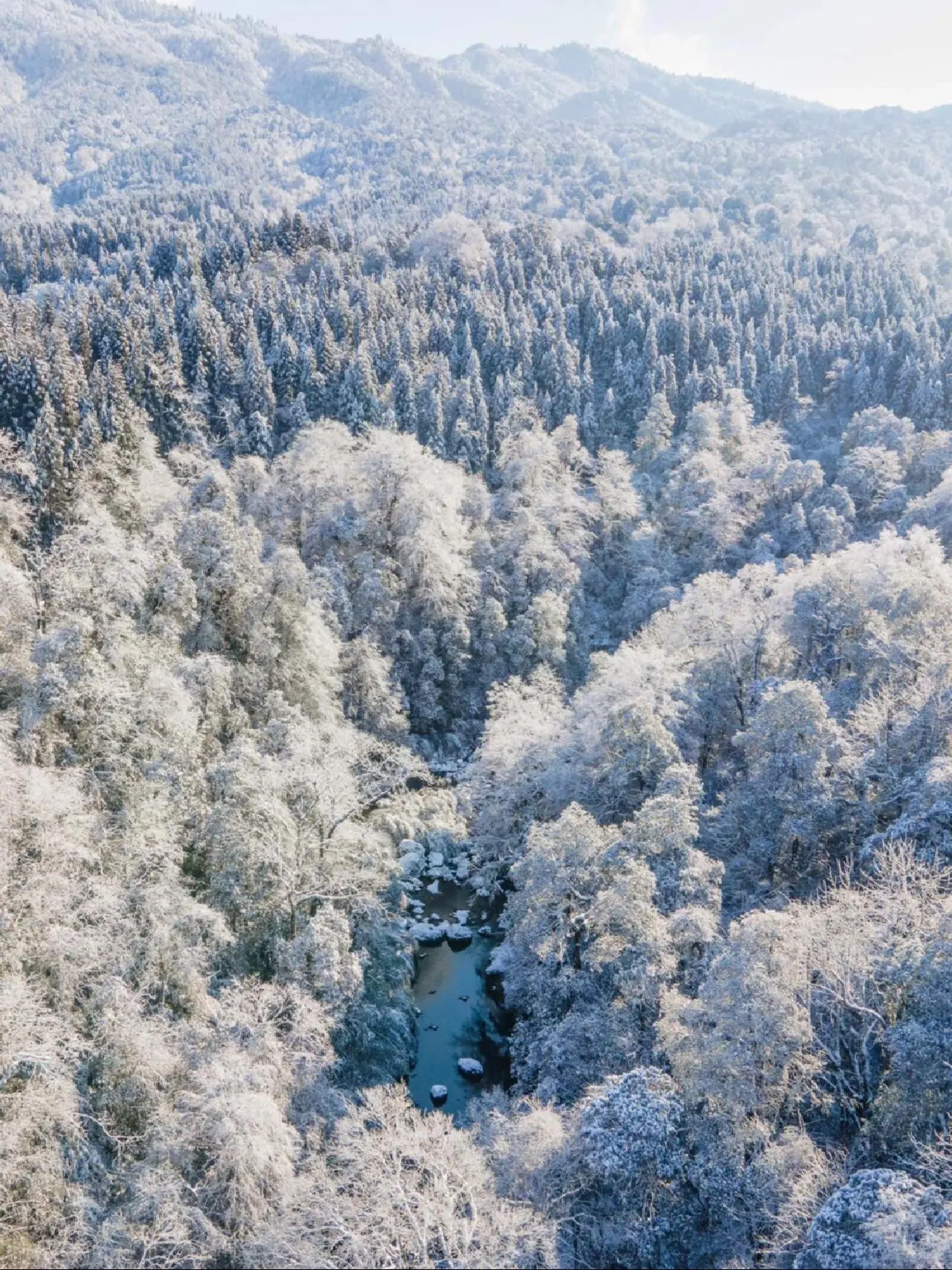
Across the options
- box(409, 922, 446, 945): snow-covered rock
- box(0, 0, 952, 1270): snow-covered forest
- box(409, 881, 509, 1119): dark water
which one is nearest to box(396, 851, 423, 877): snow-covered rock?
box(0, 0, 952, 1270): snow-covered forest

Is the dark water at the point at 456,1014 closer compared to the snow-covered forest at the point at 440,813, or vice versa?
the snow-covered forest at the point at 440,813

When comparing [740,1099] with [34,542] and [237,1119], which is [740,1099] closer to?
[237,1119]

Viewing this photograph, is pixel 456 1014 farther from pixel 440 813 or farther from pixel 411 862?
pixel 440 813

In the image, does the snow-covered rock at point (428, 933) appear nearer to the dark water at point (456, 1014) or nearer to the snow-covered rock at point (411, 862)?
the dark water at point (456, 1014)

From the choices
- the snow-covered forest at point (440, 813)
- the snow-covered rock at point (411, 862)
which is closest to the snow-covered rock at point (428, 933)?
the snow-covered forest at point (440, 813)

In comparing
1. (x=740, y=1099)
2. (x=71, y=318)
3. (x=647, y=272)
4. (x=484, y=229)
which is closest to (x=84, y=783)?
(x=740, y=1099)
